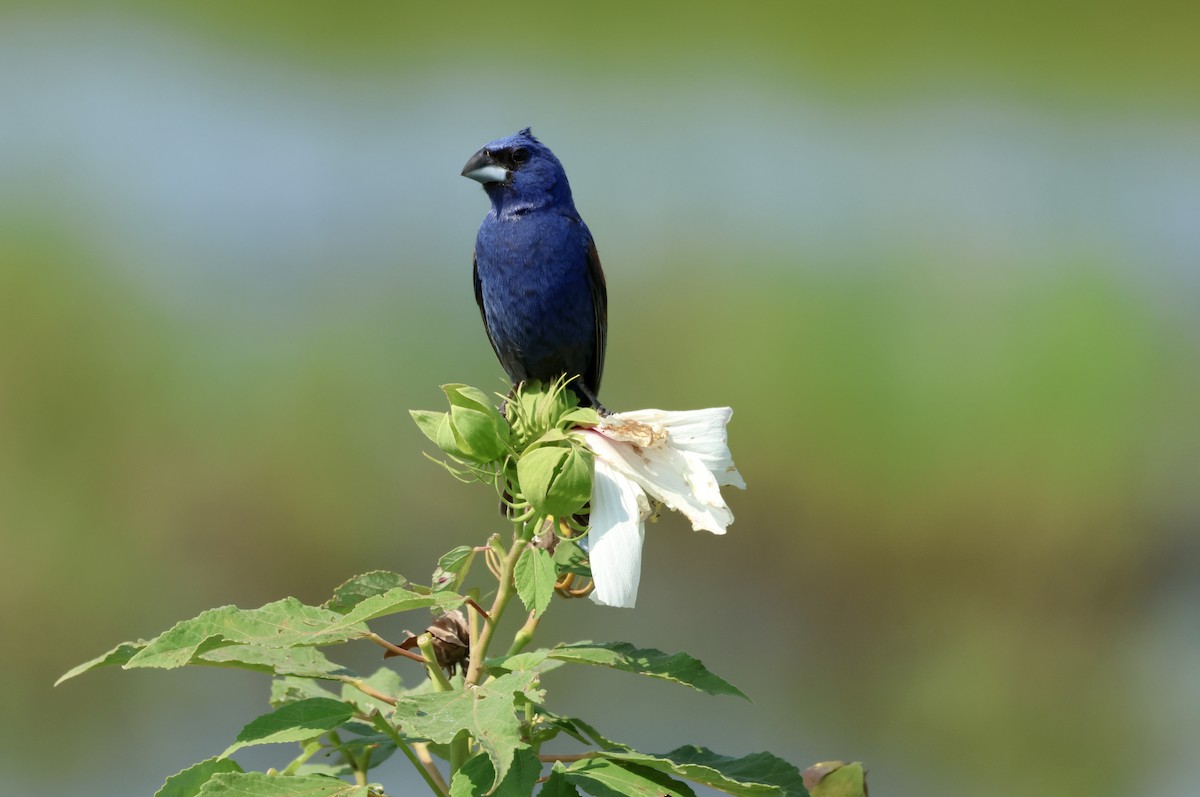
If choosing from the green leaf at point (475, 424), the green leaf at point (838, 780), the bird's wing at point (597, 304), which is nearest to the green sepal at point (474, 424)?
the green leaf at point (475, 424)

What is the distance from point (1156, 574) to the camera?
416 cm

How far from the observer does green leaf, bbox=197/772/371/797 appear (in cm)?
76

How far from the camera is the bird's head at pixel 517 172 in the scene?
1.75 metres

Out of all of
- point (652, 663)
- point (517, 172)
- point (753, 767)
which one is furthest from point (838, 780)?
point (517, 172)

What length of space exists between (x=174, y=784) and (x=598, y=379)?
109 centimetres

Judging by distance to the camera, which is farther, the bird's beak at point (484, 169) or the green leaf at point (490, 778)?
the bird's beak at point (484, 169)

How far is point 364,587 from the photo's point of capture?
894 millimetres

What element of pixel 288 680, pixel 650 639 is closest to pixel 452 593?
pixel 288 680

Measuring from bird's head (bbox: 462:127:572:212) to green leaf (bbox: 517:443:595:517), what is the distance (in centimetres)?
100

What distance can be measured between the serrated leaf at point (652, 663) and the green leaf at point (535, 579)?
0.05 metres

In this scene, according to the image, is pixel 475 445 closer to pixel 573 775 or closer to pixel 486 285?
pixel 573 775

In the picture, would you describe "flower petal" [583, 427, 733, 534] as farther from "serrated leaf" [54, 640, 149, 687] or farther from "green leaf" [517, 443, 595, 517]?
"serrated leaf" [54, 640, 149, 687]

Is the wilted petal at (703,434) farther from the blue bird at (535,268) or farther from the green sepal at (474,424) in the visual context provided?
the blue bird at (535,268)

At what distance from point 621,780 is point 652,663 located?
0.29ft
